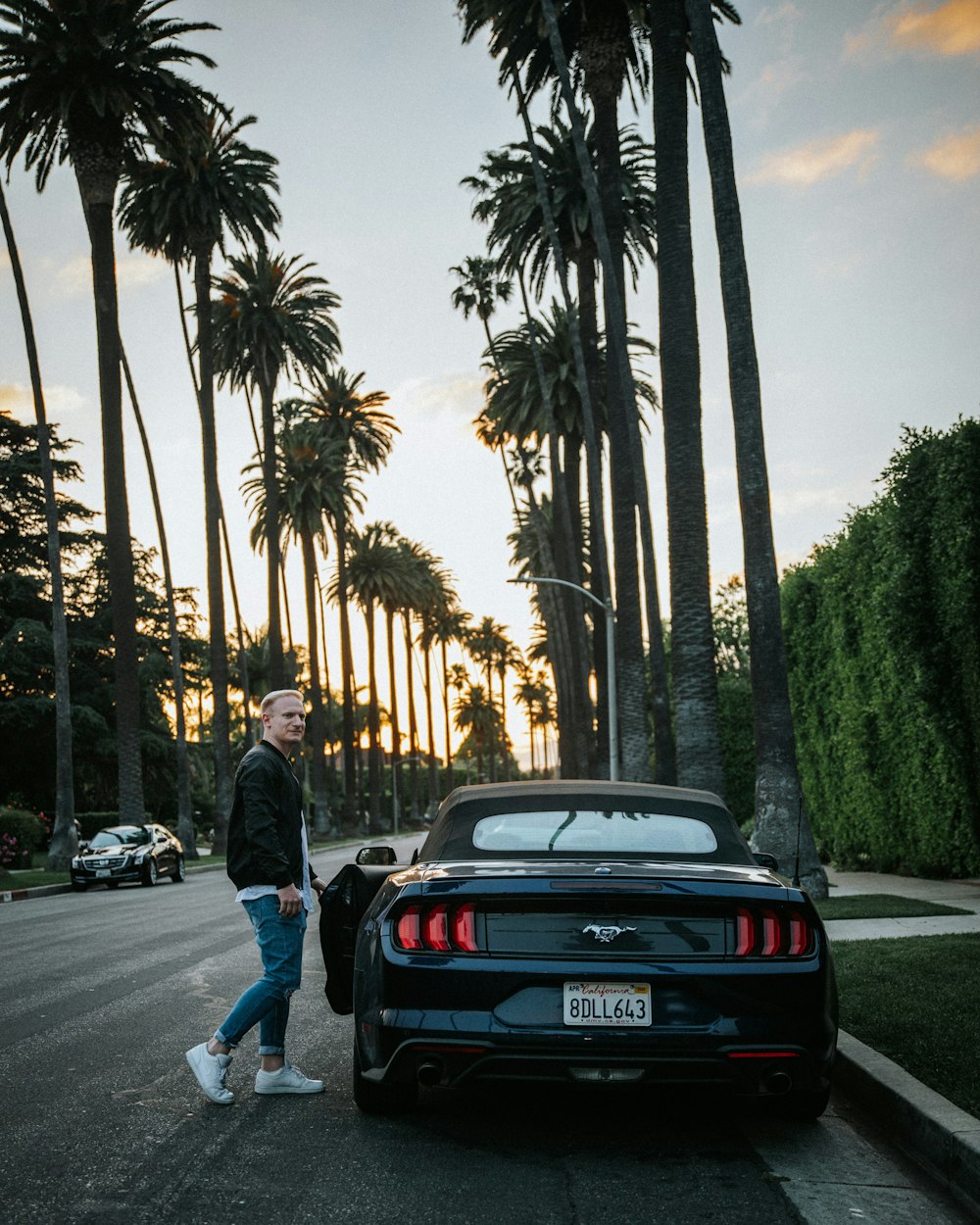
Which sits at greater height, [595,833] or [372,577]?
[372,577]

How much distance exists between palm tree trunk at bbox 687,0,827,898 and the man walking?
32.5 ft

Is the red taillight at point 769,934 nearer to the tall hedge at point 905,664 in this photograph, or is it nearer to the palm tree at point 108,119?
the tall hedge at point 905,664

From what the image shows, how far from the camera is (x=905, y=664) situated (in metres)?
18.8

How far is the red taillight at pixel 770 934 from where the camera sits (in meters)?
5.20

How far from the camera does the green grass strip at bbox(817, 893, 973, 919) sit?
1403 cm

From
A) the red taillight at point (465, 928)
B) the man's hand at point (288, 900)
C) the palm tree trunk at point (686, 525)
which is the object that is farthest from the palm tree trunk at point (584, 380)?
the red taillight at point (465, 928)

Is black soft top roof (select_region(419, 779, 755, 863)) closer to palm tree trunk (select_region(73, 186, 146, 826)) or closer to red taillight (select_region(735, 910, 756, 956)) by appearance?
red taillight (select_region(735, 910, 756, 956))

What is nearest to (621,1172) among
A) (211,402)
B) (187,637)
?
(211,402)

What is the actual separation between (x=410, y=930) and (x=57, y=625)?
102 ft

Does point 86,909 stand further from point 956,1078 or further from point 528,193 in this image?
point 528,193

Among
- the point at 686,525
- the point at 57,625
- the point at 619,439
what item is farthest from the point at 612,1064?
the point at 57,625

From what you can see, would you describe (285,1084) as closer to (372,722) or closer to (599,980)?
(599,980)

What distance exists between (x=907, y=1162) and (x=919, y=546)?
45.9 feet

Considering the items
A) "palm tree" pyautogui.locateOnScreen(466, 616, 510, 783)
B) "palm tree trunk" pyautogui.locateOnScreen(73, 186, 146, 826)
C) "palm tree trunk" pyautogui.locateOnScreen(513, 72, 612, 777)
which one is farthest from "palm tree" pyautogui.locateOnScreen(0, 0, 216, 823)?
"palm tree" pyautogui.locateOnScreen(466, 616, 510, 783)
